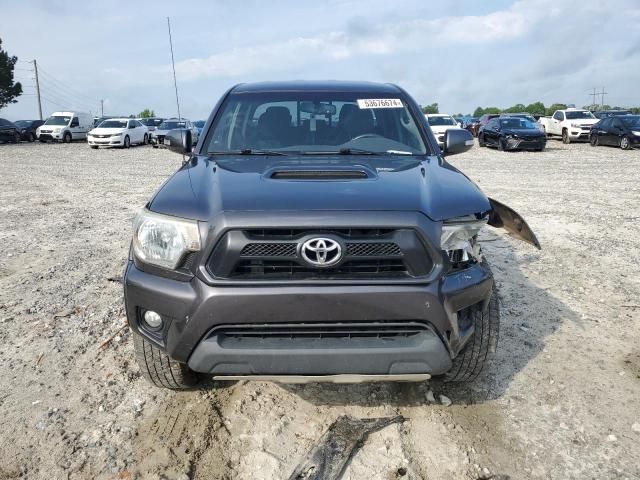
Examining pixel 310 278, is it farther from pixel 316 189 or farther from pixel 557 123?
pixel 557 123

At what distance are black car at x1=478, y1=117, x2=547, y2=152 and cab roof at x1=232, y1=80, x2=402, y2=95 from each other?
1864cm

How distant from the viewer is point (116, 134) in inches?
1046

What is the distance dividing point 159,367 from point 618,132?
2296 cm

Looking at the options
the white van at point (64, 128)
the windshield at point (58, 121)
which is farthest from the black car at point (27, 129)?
the windshield at point (58, 121)

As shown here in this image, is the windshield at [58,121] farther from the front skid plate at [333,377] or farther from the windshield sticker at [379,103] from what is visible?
the front skid plate at [333,377]

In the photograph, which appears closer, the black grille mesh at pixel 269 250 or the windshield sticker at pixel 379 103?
the black grille mesh at pixel 269 250

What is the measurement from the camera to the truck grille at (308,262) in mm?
2385

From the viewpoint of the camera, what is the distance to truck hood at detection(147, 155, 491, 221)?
8.14 ft

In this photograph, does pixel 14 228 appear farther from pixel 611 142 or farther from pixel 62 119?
pixel 62 119

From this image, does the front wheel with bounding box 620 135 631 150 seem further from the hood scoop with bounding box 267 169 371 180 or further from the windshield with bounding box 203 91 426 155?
the hood scoop with bounding box 267 169 371 180

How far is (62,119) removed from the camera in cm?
3164

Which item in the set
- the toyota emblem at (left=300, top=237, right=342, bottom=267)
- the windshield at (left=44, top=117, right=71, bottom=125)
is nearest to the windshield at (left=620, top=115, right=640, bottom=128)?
the toyota emblem at (left=300, top=237, right=342, bottom=267)

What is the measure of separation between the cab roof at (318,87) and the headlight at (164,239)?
186 centimetres

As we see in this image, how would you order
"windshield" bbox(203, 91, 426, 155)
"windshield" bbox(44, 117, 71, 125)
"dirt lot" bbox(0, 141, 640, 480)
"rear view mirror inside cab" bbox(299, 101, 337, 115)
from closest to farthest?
"dirt lot" bbox(0, 141, 640, 480)
"windshield" bbox(203, 91, 426, 155)
"rear view mirror inside cab" bbox(299, 101, 337, 115)
"windshield" bbox(44, 117, 71, 125)
